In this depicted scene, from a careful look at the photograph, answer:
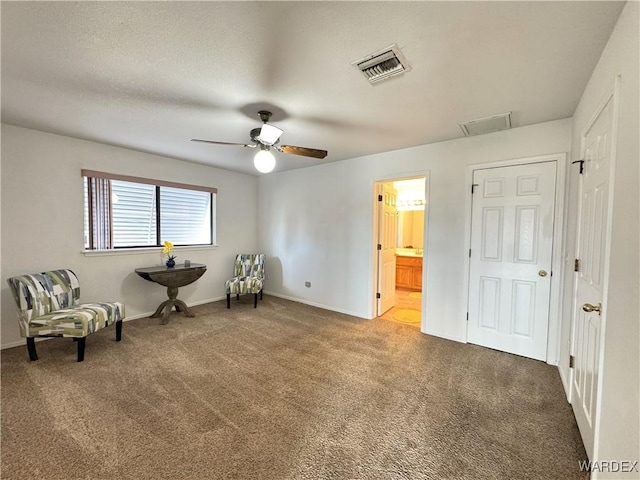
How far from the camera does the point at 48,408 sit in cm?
186

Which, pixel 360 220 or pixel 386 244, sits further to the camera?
pixel 386 244

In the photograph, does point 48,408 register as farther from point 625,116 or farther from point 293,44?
point 625,116

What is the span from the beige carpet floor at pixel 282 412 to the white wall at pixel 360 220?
843 mm

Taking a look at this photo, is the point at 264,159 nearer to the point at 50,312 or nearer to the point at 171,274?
the point at 171,274

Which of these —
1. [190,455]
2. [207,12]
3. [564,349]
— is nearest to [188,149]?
[207,12]

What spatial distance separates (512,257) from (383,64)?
2.31 m

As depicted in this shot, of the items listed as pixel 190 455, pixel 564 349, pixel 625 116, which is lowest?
pixel 190 455

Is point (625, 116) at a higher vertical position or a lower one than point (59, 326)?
higher

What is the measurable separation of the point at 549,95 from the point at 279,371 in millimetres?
3163

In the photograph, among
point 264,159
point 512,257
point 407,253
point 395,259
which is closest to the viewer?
point 264,159

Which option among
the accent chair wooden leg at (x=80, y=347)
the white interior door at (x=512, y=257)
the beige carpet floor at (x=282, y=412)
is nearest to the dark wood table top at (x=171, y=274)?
the beige carpet floor at (x=282, y=412)

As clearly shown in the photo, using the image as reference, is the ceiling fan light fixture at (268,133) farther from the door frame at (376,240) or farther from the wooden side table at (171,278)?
the wooden side table at (171,278)

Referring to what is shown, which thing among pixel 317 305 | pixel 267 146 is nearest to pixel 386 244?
pixel 317 305

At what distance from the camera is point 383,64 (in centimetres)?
166
